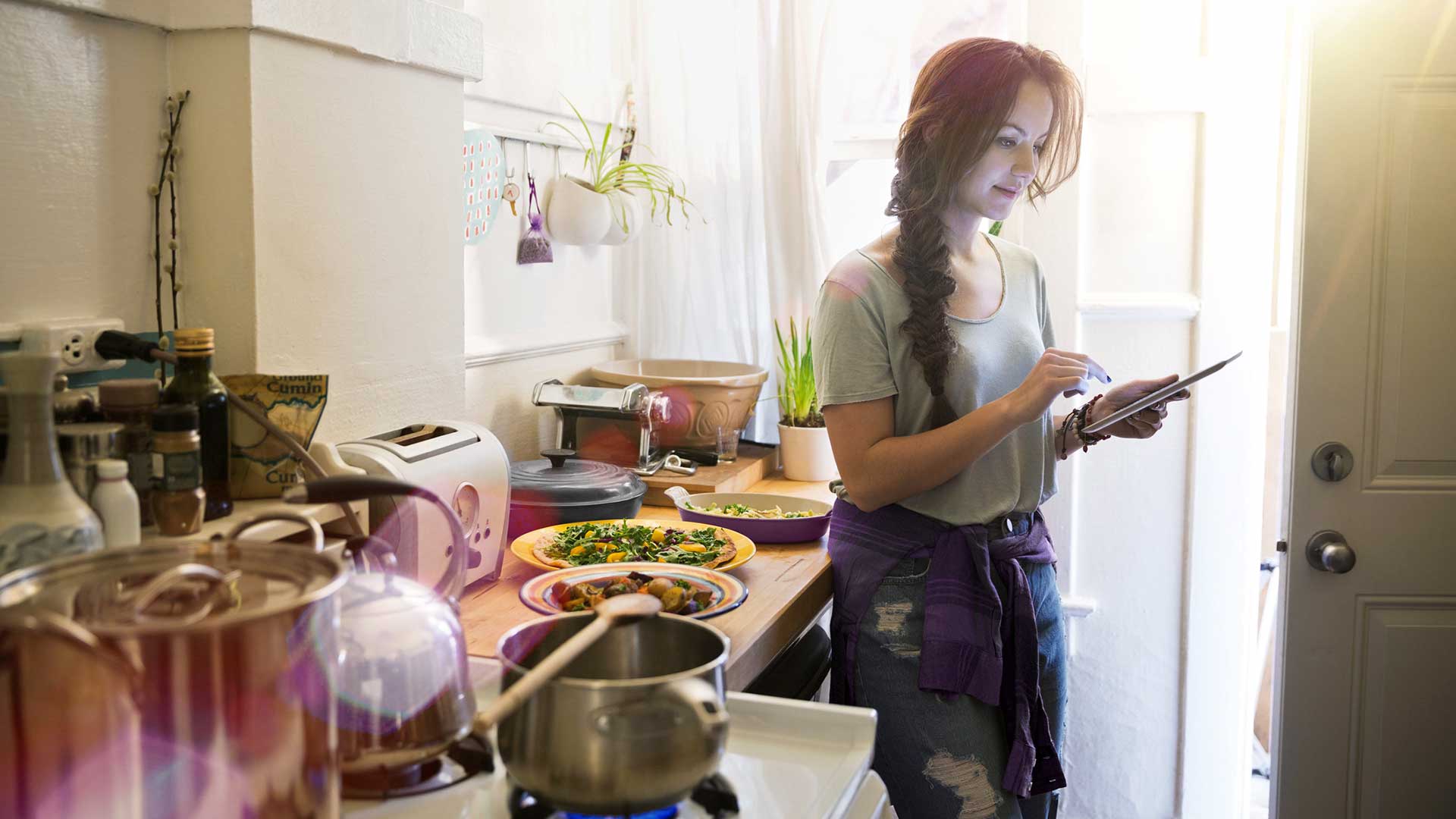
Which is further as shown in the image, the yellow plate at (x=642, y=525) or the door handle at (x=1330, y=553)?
the door handle at (x=1330, y=553)

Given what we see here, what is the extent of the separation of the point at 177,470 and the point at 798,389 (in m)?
1.84

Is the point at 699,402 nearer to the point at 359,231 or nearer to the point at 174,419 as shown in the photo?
the point at 359,231

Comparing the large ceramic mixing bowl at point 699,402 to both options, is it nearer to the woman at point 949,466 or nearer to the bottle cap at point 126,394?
the woman at point 949,466

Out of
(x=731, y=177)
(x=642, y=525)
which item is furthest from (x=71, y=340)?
(x=731, y=177)

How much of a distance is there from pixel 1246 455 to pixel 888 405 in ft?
4.26

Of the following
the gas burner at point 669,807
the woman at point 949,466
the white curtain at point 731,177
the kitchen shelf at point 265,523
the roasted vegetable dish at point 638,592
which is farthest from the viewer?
the white curtain at point 731,177

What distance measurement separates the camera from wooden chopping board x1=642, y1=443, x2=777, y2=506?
2.48 meters

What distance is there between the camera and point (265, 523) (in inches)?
47.4

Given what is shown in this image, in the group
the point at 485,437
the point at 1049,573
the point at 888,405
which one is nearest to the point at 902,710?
the point at 1049,573

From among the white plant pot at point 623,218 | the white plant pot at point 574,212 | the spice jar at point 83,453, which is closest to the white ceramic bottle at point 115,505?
the spice jar at point 83,453

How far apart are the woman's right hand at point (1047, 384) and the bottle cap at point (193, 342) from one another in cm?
108

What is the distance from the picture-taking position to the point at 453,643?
3.19 feet

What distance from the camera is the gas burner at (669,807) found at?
0.97 m

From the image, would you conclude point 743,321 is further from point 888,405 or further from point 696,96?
point 888,405
